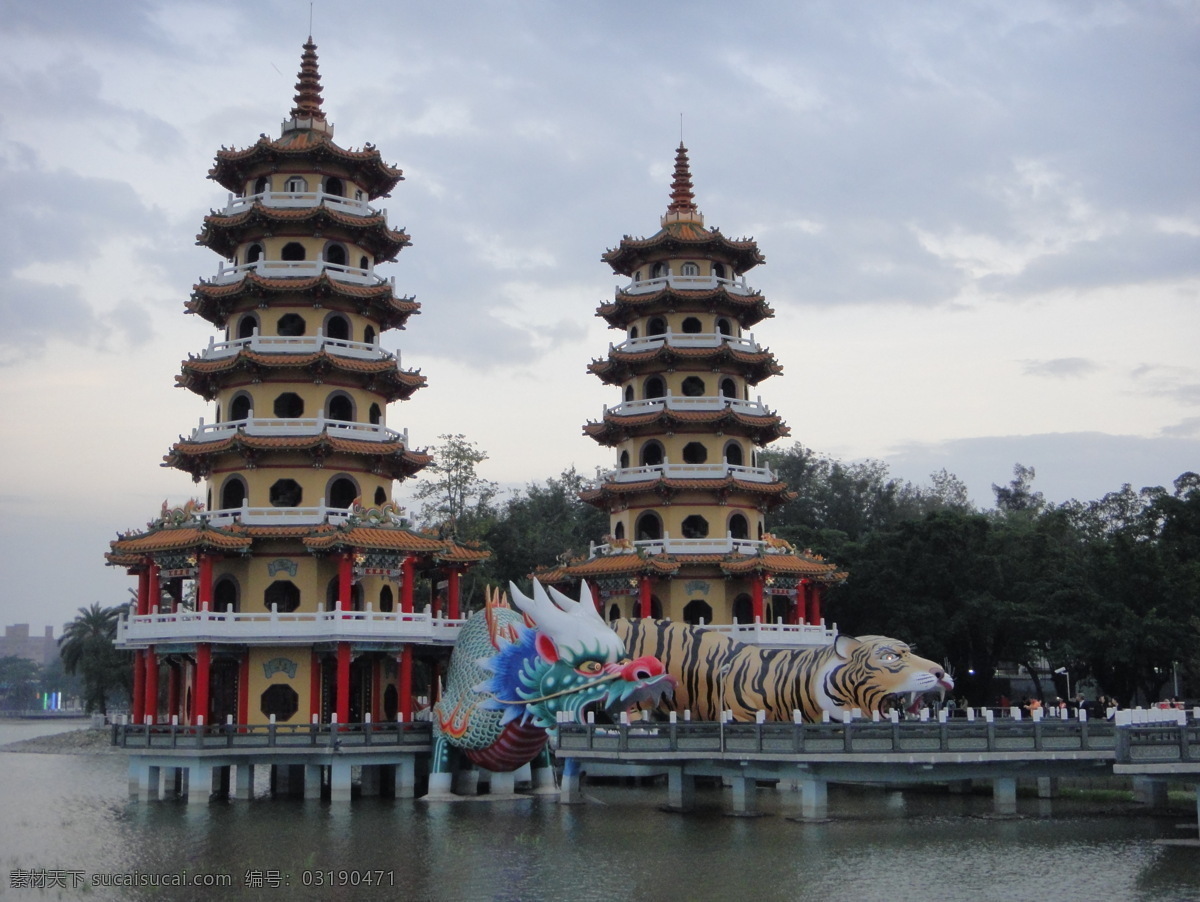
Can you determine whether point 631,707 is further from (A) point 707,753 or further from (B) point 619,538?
(B) point 619,538

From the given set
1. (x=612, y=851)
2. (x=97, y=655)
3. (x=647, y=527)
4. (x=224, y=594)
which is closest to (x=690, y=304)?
(x=647, y=527)

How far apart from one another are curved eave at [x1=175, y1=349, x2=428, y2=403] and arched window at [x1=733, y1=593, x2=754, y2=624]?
12008 millimetres

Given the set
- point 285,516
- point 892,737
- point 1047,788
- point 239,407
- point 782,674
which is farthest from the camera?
point 239,407

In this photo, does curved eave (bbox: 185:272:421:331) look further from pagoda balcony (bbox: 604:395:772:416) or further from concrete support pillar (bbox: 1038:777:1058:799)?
concrete support pillar (bbox: 1038:777:1058:799)

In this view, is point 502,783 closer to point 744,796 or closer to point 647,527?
point 744,796

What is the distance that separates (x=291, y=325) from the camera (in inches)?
1527

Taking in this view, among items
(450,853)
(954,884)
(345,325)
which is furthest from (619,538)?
(954,884)

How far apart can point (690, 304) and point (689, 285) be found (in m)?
0.67

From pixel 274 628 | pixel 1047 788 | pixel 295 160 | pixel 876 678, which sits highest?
pixel 295 160

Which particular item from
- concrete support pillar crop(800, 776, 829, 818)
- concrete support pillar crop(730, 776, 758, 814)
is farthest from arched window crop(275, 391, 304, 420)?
concrete support pillar crop(800, 776, 829, 818)

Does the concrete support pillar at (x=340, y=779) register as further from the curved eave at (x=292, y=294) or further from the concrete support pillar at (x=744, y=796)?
the curved eave at (x=292, y=294)

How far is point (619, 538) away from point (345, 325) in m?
11.5

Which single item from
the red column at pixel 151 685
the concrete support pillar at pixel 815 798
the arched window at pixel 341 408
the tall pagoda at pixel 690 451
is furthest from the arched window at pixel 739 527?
the red column at pixel 151 685

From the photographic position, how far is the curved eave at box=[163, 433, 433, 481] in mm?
36000
